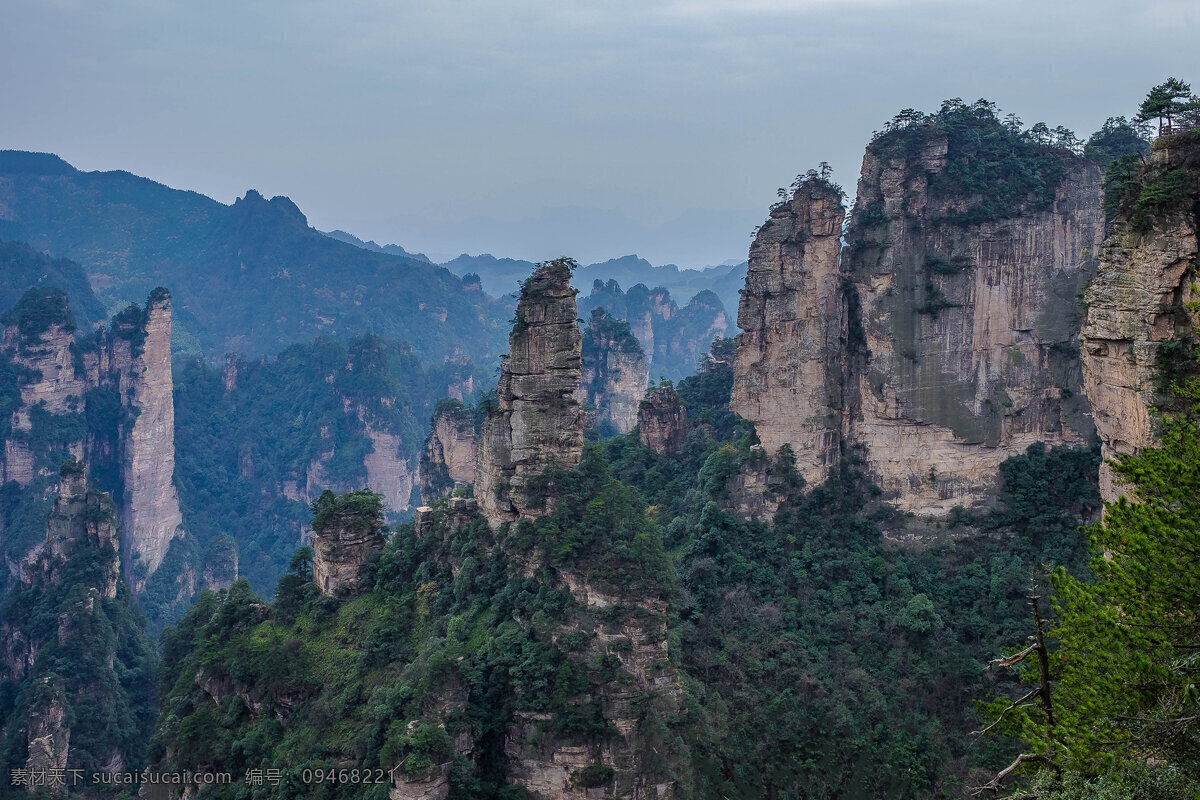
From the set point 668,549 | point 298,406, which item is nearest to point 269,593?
point 298,406

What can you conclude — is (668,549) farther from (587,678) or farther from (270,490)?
(270,490)

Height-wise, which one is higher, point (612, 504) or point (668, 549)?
point (612, 504)

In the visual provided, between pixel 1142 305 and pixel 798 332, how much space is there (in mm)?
17493

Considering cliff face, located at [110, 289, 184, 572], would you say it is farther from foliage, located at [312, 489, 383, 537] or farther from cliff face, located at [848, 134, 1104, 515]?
cliff face, located at [848, 134, 1104, 515]

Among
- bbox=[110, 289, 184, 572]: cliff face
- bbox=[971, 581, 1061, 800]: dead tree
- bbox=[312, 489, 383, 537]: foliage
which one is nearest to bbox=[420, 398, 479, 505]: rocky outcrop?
bbox=[312, 489, 383, 537]: foliage

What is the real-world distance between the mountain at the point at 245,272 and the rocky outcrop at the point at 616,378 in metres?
51.5

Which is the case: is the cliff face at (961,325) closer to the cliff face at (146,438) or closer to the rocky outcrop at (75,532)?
the rocky outcrop at (75,532)

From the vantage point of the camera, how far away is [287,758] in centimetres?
2456

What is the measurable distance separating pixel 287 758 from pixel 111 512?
Answer: 2725 centimetres

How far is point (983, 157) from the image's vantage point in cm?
3419

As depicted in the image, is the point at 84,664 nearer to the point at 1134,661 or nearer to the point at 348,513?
the point at 348,513

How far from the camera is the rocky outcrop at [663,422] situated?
43.2 metres

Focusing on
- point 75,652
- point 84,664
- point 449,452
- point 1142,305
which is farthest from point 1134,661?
point 449,452

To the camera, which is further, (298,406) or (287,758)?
(298,406)
